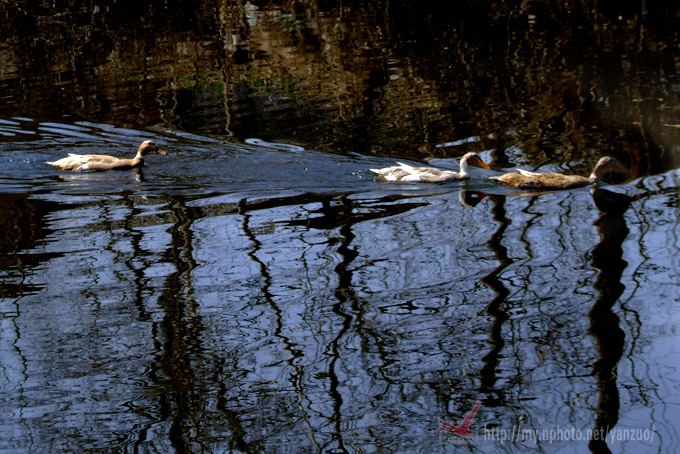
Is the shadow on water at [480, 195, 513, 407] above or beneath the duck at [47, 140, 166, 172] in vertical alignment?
beneath

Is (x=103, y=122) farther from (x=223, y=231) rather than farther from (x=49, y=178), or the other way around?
(x=223, y=231)

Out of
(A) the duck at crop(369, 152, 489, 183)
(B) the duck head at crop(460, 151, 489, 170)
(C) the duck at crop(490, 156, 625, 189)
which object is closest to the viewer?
(C) the duck at crop(490, 156, 625, 189)

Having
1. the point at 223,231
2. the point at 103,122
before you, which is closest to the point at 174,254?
the point at 223,231

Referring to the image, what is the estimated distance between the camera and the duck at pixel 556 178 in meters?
10.8

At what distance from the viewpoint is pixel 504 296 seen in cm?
784

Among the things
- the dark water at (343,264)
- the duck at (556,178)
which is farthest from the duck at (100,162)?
the duck at (556,178)

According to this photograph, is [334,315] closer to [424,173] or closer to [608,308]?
[608,308]

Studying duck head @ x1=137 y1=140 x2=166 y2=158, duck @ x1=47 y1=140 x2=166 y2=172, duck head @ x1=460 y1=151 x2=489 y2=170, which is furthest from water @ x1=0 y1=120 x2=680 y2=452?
duck head @ x1=137 y1=140 x2=166 y2=158

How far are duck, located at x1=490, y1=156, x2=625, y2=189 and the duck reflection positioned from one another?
0.32 m

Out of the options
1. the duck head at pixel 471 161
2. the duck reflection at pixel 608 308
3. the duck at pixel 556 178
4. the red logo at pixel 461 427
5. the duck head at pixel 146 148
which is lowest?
the red logo at pixel 461 427

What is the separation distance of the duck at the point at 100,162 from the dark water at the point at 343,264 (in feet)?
0.57

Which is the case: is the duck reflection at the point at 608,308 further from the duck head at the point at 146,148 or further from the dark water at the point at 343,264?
the duck head at the point at 146,148

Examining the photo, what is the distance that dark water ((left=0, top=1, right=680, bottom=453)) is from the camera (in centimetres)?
626

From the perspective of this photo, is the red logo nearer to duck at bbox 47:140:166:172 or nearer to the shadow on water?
the shadow on water
